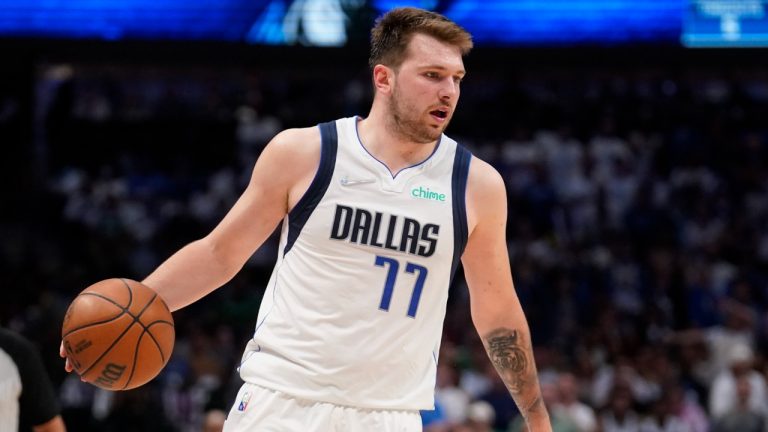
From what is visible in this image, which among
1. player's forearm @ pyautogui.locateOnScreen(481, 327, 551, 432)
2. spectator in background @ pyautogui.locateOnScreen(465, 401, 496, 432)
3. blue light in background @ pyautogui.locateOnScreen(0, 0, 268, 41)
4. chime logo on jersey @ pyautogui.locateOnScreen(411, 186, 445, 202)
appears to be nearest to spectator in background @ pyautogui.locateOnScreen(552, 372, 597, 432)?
spectator in background @ pyautogui.locateOnScreen(465, 401, 496, 432)

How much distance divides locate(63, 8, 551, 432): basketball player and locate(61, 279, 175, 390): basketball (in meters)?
0.14

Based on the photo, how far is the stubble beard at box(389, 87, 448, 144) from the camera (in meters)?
4.30

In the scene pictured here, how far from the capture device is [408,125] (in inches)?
171

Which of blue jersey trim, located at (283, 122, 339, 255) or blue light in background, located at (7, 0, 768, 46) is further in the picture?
blue light in background, located at (7, 0, 768, 46)

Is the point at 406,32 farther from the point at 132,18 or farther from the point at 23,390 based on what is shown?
the point at 132,18

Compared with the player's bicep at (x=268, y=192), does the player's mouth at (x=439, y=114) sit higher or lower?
higher

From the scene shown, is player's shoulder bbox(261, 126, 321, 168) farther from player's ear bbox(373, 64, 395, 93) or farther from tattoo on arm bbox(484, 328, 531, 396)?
tattoo on arm bbox(484, 328, 531, 396)

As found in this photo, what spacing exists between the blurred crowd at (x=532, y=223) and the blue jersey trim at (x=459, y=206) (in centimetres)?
615

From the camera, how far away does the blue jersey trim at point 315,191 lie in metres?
4.26

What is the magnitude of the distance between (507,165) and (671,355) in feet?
12.2

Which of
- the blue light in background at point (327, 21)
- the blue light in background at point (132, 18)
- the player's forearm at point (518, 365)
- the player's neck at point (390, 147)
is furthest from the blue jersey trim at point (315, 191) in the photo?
the blue light in background at point (132, 18)

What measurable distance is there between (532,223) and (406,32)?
1082 cm

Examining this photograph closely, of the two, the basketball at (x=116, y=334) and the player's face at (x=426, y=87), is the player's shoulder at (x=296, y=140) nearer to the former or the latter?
the player's face at (x=426, y=87)

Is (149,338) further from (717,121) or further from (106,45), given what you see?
(717,121)
